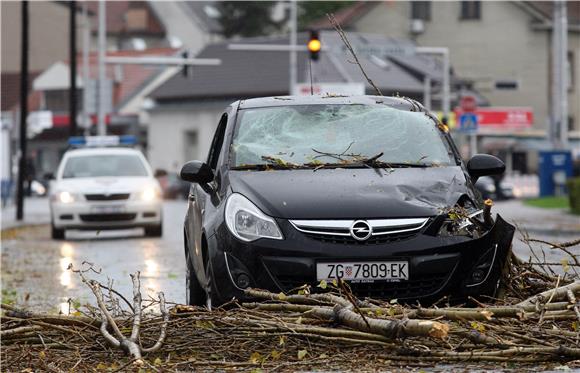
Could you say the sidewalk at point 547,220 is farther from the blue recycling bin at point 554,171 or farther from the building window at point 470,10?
the building window at point 470,10

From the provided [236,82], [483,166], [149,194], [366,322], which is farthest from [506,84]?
[366,322]

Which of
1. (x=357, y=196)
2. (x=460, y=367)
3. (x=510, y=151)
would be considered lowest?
(x=510, y=151)

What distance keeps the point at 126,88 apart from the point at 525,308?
85164 millimetres

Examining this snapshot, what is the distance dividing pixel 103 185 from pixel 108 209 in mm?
437

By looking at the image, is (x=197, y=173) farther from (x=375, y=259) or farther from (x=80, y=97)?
(x=80, y=97)

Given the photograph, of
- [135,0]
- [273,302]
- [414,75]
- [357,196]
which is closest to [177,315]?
[273,302]

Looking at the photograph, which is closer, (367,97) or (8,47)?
(367,97)

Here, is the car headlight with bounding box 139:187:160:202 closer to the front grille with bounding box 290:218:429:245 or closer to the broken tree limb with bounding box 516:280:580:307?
the front grille with bounding box 290:218:429:245

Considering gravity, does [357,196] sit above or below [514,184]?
above

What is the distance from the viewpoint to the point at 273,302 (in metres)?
8.77

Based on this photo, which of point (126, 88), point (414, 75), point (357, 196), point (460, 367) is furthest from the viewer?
point (126, 88)

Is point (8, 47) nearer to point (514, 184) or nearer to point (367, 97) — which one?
point (514, 184)

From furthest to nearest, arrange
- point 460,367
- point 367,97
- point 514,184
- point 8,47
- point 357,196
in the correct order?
point 8,47
point 514,184
point 367,97
point 357,196
point 460,367

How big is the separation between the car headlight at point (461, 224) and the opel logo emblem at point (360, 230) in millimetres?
433
